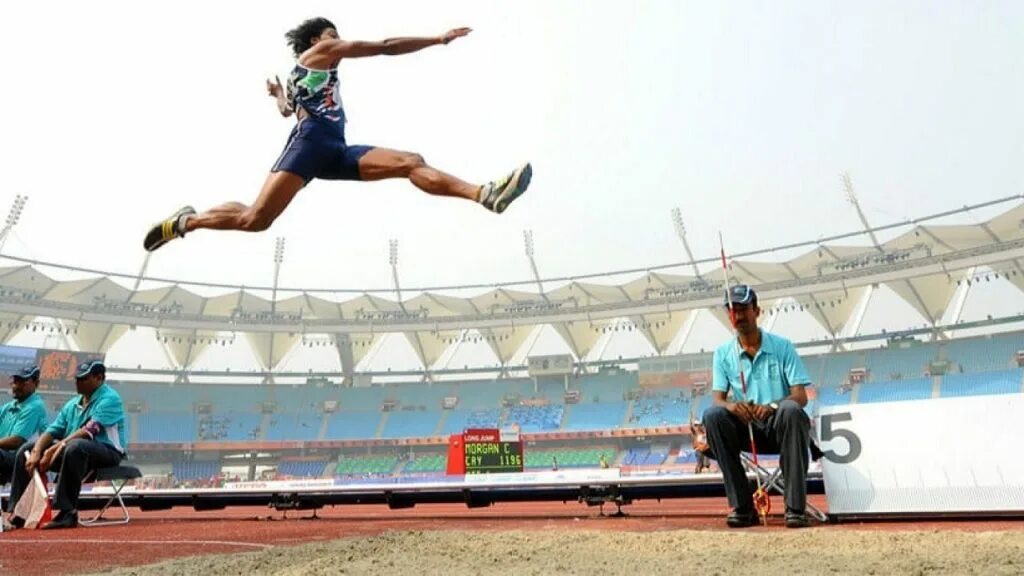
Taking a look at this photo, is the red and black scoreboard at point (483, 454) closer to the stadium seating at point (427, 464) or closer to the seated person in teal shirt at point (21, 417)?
the seated person in teal shirt at point (21, 417)

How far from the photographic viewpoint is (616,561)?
8.00 ft

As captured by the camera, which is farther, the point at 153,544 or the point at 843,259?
the point at 843,259

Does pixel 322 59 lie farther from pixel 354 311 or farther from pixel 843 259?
pixel 354 311

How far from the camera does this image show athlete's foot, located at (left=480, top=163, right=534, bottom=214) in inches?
144

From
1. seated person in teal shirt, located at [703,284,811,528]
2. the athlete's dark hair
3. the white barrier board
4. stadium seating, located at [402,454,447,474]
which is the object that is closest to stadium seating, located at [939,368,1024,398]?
stadium seating, located at [402,454,447,474]

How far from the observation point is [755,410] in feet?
11.9

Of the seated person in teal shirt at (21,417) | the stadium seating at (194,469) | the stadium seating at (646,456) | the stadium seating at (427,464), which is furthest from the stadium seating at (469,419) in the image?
the seated person in teal shirt at (21,417)

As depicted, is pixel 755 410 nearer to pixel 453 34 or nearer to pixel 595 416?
pixel 453 34

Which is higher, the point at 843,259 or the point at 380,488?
the point at 843,259

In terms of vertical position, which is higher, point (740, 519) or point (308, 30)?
point (308, 30)

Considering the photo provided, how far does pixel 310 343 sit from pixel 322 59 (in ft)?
149

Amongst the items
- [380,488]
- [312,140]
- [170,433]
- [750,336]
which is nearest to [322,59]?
[312,140]

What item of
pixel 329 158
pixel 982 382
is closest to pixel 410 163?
pixel 329 158

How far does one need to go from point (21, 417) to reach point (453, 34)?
186 inches
